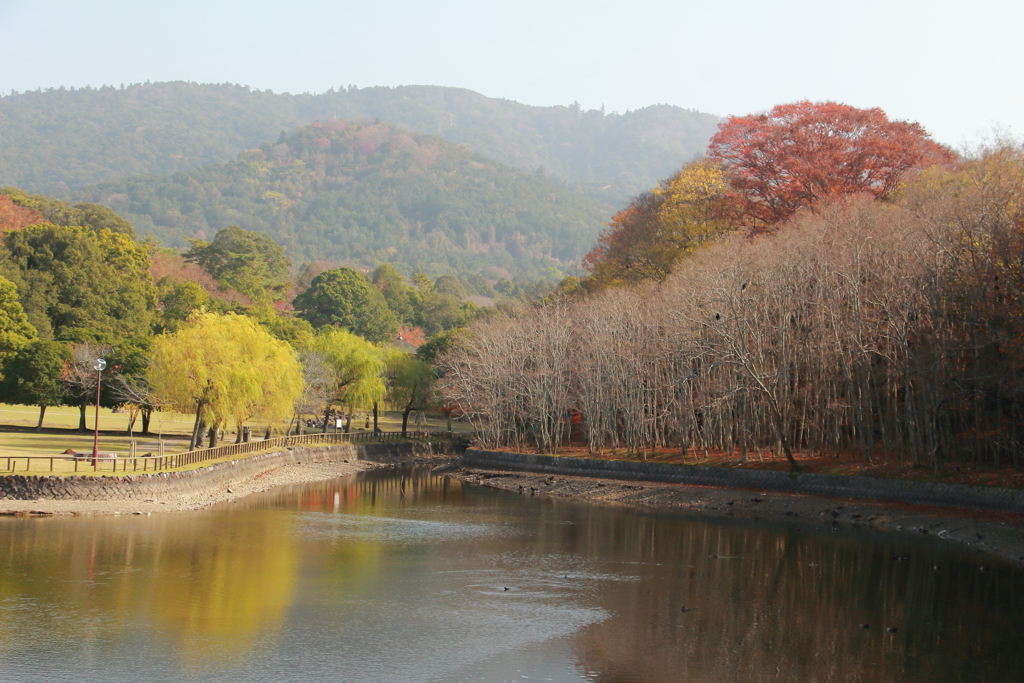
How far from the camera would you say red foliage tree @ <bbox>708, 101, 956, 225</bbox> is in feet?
166

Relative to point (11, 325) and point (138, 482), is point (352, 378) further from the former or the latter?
point (138, 482)

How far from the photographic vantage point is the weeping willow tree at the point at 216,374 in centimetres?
4009

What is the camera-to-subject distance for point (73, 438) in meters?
47.5

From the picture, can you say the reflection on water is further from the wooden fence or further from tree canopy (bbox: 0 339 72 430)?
tree canopy (bbox: 0 339 72 430)

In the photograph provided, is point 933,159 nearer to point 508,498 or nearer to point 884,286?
point 884,286

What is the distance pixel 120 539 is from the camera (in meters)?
25.4

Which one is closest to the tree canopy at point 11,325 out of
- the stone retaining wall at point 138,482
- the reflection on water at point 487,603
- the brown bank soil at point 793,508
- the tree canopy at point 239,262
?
the stone retaining wall at point 138,482

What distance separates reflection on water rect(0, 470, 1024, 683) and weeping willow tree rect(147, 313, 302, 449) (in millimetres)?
10663

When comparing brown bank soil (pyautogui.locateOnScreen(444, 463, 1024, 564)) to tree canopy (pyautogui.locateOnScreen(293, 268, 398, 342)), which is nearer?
brown bank soil (pyautogui.locateOnScreen(444, 463, 1024, 564))

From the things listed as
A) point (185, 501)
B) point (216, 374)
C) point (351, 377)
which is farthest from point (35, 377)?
point (185, 501)

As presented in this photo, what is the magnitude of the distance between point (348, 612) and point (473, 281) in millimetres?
169557

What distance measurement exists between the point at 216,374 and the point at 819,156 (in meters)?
35.9

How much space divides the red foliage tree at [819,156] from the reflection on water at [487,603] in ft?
88.7

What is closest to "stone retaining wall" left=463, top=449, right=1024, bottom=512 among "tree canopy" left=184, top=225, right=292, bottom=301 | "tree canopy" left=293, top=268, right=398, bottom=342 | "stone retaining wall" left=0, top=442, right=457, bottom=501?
"stone retaining wall" left=0, top=442, right=457, bottom=501
